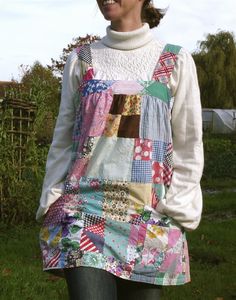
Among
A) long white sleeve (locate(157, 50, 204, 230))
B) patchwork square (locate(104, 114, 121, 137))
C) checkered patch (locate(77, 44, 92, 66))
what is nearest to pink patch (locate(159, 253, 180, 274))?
long white sleeve (locate(157, 50, 204, 230))

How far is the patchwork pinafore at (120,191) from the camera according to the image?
7.75ft

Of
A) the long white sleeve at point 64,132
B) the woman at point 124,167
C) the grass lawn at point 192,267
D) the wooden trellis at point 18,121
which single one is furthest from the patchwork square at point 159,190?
the wooden trellis at point 18,121

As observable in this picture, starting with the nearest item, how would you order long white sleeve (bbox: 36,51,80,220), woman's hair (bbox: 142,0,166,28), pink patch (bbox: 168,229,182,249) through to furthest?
pink patch (bbox: 168,229,182,249)
long white sleeve (bbox: 36,51,80,220)
woman's hair (bbox: 142,0,166,28)

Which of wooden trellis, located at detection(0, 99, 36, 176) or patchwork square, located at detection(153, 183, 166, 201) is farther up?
patchwork square, located at detection(153, 183, 166, 201)

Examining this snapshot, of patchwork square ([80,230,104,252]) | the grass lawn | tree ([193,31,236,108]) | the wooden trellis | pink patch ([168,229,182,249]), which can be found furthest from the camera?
tree ([193,31,236,108])

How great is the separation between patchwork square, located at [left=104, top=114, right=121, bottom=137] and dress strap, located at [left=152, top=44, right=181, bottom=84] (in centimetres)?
21

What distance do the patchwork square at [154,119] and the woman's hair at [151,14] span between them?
1.37ft

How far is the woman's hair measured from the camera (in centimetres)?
274

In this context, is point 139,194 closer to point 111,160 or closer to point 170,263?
point 111,160

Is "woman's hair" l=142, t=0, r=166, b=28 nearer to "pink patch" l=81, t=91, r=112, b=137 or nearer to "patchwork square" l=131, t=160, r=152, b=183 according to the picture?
"pink patch" l=81, t=91, r=112, b=137

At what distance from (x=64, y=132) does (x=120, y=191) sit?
1.12 feet

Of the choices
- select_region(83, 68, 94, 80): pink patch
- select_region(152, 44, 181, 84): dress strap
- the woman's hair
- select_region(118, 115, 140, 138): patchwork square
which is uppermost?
the woman's hair

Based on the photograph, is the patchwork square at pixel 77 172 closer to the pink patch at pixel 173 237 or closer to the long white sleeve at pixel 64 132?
the long white sleeve at pixel 64 132

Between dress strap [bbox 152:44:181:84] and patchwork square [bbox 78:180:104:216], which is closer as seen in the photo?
patchwork square [bbox 78:180:104:216]
